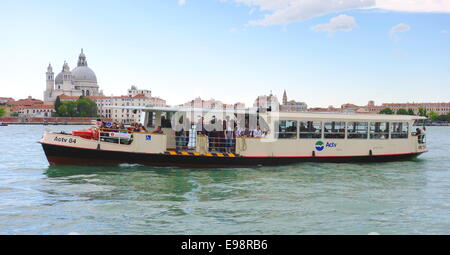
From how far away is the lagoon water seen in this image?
8.72 metres

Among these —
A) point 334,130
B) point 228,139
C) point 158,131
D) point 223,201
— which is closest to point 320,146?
point 334,130

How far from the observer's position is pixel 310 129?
17.6 meters

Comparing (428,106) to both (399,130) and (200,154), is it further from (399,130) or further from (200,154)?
(200,154)

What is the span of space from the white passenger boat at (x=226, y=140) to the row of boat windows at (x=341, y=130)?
38 millimetres

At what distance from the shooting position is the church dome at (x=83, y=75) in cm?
17843

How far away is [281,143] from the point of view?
676 inches

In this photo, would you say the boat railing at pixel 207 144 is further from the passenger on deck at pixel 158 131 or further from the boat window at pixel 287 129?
the boat window at pixel 287 129

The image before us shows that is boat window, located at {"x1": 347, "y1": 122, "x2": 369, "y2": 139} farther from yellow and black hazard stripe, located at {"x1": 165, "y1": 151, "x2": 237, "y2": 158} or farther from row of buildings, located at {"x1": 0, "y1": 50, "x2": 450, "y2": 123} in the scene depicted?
row of buildings, located at {"x1": 0, "y1": 50, "x2": 450, "y2": 123}

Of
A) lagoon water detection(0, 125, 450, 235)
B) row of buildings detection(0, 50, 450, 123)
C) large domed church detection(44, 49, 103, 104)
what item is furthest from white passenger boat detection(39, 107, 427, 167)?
large domed church detection(44, 49, 103, 104)

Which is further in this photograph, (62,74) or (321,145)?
(62,74)

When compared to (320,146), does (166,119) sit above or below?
above

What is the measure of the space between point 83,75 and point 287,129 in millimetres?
173348
